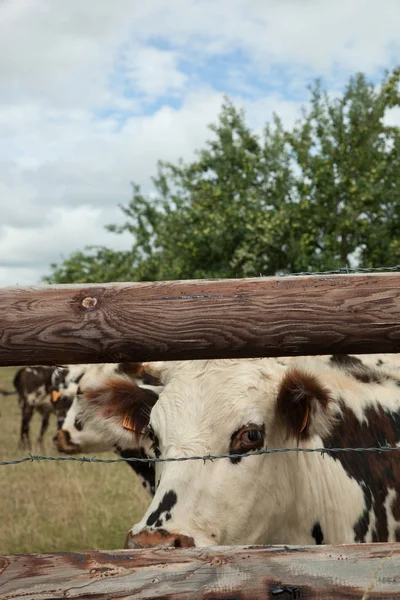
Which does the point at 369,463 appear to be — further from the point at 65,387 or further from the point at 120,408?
the point at 65,387

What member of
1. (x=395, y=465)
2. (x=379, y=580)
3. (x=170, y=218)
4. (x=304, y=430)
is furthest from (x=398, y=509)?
(x=170, y=218)

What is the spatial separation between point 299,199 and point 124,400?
18.0m

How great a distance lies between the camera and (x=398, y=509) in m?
3.88

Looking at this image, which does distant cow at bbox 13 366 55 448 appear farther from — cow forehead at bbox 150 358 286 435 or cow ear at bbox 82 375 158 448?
cow forehead at bbox 150 358 286 435

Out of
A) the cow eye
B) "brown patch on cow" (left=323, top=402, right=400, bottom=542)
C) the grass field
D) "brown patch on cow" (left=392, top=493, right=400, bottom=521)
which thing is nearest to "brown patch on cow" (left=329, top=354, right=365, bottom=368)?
"brown patch on cow" (left=323, top=402, right=400, bottom=542)

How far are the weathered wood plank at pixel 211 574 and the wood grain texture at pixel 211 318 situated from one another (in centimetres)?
53

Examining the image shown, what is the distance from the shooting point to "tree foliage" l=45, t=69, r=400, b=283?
796 inches

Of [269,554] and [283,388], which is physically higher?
[283,388]

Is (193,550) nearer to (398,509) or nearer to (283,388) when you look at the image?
(283,388)

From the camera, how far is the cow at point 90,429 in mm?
3834

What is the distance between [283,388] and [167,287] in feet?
4.46

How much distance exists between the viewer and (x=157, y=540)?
9.46 ft

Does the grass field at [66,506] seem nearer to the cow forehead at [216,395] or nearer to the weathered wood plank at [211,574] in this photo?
the cow forehead at [216,395]

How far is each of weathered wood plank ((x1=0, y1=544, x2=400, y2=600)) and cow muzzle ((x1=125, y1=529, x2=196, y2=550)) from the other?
866 millimetres
